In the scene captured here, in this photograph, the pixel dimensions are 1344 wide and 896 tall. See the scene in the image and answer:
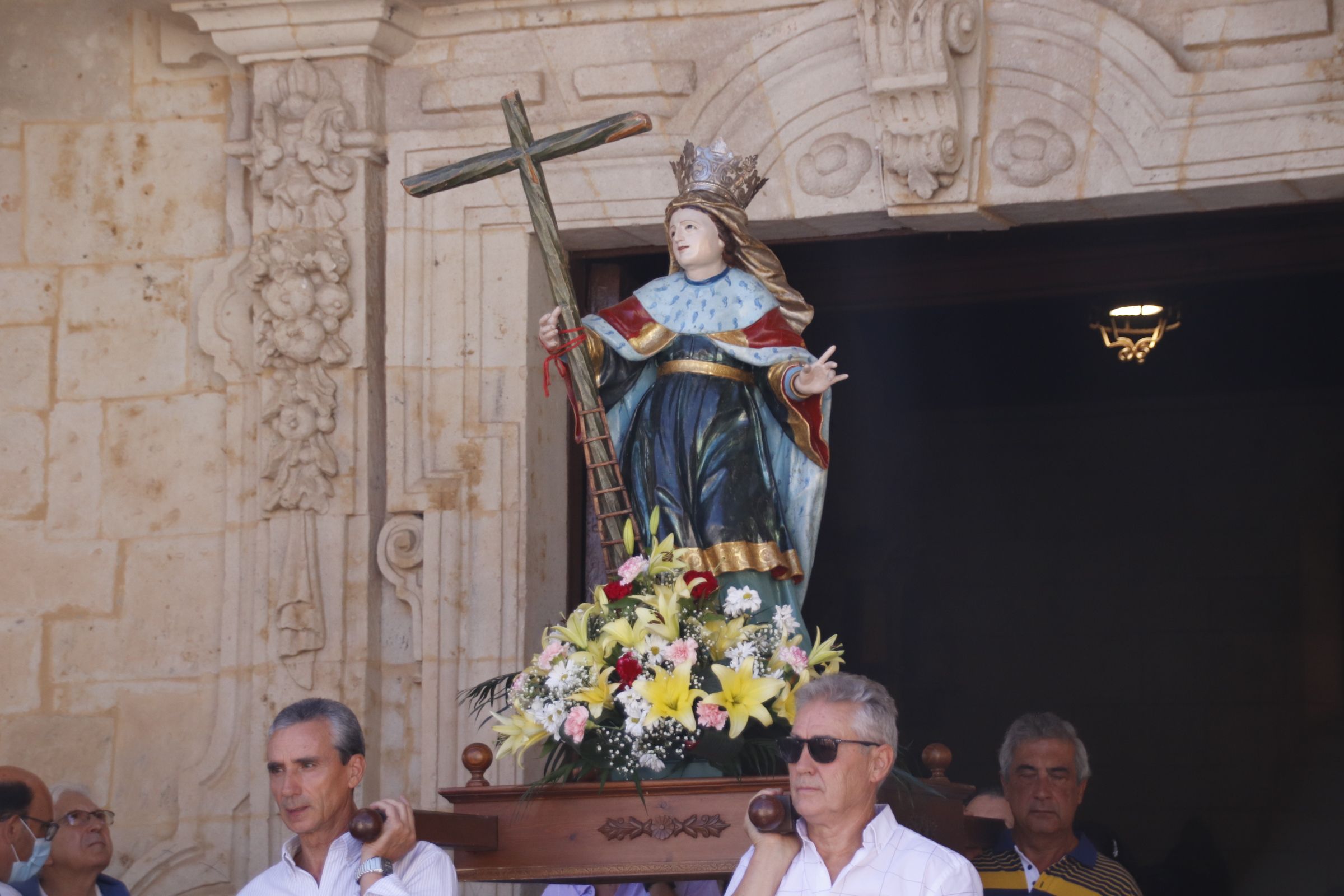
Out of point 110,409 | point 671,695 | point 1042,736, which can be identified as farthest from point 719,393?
point 110,409

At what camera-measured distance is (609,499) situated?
511 centimetres


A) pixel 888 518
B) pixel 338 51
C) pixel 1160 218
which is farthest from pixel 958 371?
pixel 338 51

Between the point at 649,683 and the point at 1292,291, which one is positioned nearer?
the point at 649,683

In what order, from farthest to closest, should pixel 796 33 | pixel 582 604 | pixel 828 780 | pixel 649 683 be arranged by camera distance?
pixel 796 33 → pixel 582 604 → pixel 649 683 → pixel 828 780

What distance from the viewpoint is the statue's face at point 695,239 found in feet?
17.2

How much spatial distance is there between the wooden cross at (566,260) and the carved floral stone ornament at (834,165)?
133 cm

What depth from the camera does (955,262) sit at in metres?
7.70

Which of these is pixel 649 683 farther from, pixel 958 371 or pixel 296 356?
pixel 958 371

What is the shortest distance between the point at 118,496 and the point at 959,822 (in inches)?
132

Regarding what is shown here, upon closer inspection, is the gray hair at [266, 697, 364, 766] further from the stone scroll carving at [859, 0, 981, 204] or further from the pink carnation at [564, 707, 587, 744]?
the stone scroll carving at [859, 0, 981, 204]

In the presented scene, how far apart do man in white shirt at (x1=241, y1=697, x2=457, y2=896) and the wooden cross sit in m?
1.00

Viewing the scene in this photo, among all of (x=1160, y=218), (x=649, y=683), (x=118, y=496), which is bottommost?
(x=649, y=683)

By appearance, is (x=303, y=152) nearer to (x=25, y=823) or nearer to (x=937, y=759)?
(x=25, y=823)

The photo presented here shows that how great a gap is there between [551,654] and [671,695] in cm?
35
